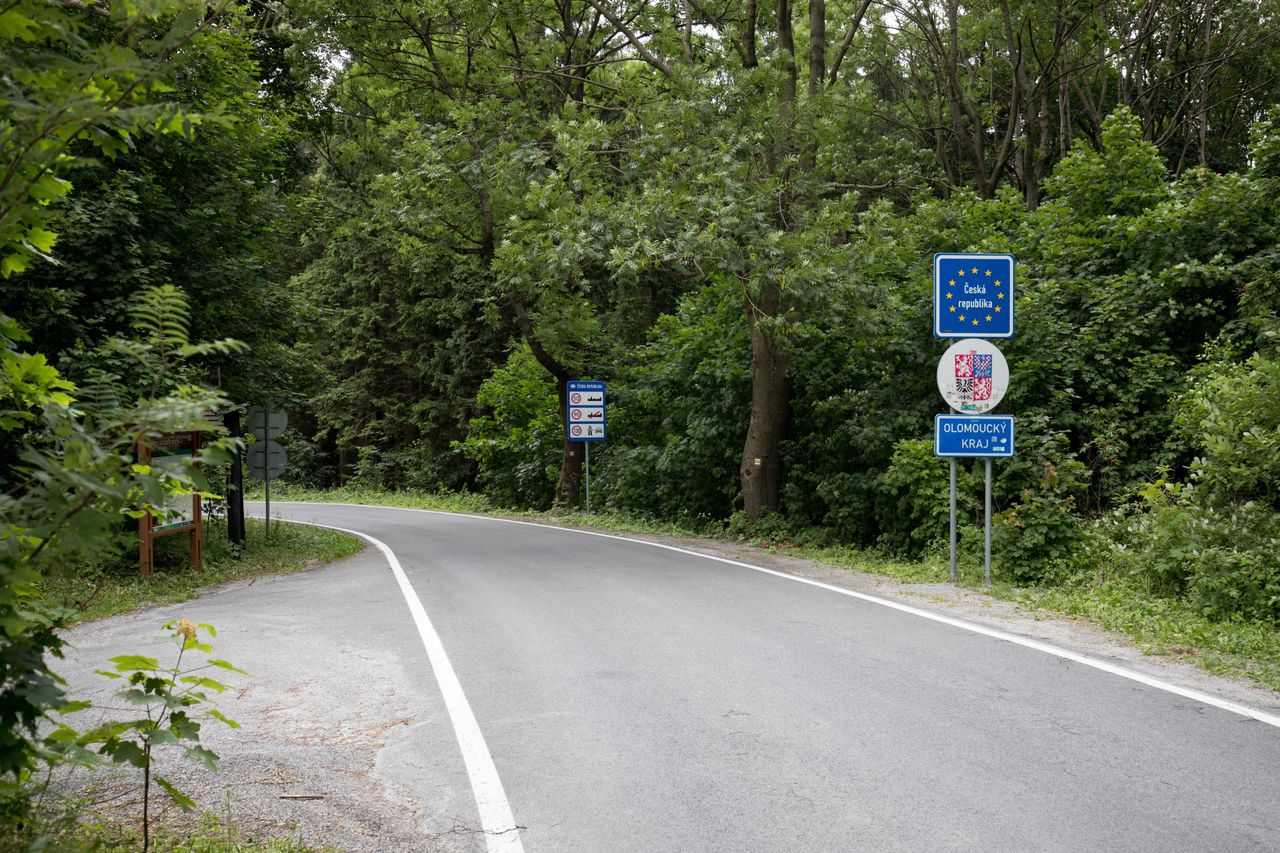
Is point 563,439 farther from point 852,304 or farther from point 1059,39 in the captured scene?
point 1059,39

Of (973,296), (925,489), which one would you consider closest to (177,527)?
(925,489)

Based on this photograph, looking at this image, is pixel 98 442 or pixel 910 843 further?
pixel 910 843

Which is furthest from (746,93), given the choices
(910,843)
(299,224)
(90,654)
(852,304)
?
(910,843)

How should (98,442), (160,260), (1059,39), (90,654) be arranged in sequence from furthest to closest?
(1059,39) → (160,260) → (90,654) → (98,442)

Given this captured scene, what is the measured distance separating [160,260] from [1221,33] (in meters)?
22.6

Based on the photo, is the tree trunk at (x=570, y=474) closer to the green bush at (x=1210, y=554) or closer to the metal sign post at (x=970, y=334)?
the metal sign post at (x=970, y=334)

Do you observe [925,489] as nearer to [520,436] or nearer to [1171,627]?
[1171,627]

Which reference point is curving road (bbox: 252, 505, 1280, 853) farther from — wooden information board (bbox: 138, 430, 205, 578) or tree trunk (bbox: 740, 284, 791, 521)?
tree trunk (bbox: 740, 284, 791, 521)

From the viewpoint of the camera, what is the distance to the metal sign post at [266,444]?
19.6 meters

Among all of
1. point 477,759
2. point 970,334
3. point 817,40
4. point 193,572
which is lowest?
point 193,572

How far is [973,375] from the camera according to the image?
1194 cm

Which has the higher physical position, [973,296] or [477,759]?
[973,296]

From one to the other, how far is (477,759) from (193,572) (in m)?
10.8

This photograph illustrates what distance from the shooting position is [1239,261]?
14648 mm
